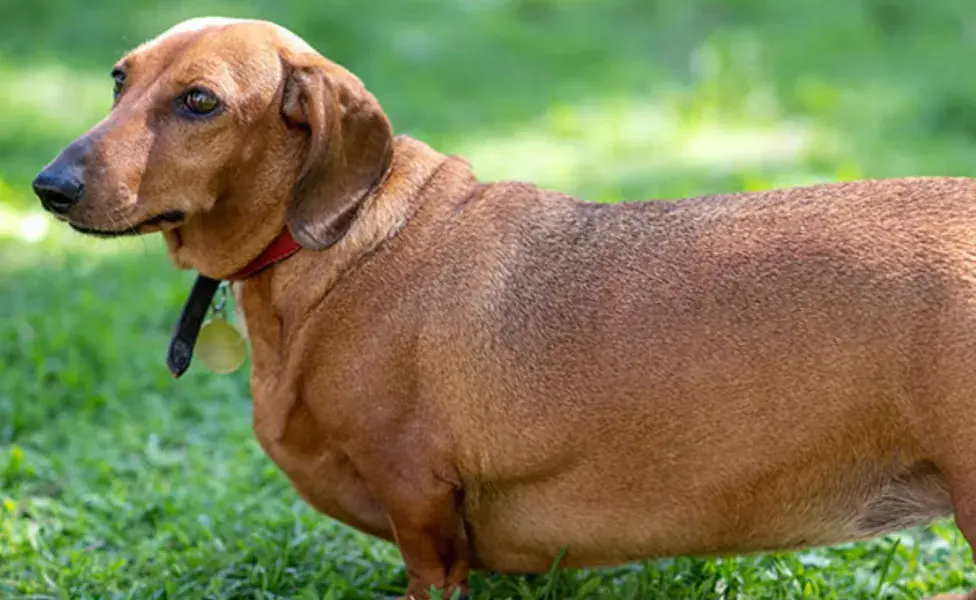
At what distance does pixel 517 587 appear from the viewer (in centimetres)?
377

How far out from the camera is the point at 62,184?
10.5 ft

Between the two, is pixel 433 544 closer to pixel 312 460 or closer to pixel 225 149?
pixel 312 460

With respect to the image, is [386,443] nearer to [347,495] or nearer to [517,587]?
[347,495]

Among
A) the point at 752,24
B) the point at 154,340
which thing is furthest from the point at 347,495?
the point at 752,24

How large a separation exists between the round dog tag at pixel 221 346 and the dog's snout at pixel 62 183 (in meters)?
0.79

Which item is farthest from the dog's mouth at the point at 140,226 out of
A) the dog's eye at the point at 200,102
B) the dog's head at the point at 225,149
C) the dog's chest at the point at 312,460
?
the dog's chest at the point at 312,460

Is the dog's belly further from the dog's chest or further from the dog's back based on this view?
the dog's chest

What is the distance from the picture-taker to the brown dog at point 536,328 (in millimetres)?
3076

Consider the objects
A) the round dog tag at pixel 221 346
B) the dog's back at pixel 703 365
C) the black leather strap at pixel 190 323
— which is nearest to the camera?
the dog's back at pixel 703 365

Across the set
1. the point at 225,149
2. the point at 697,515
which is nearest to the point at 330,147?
the point at 225,149

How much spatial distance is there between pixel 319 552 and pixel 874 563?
5.56 feet

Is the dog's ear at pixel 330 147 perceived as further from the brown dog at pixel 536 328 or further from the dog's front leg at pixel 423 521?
the dog's front leg at pixel 423 521

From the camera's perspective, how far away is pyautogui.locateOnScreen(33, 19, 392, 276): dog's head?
3260mm

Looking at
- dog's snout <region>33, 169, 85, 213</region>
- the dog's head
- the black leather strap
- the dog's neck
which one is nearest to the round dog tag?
the black leather strap
